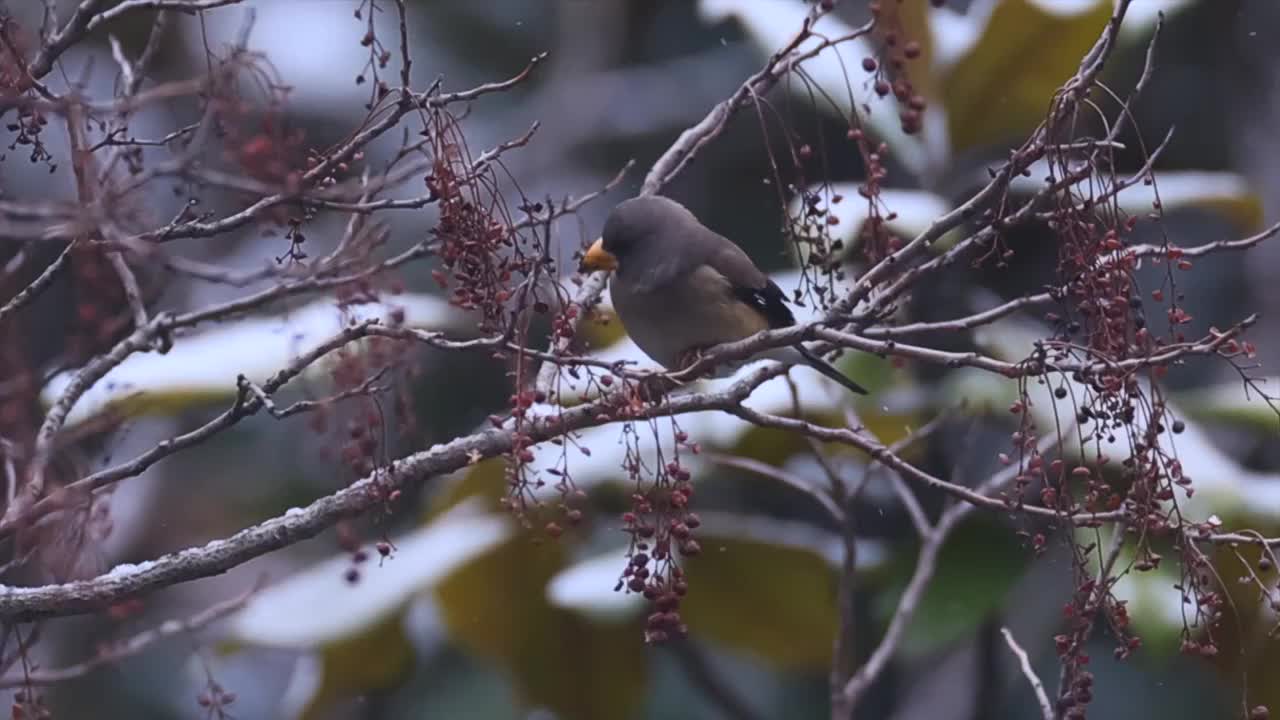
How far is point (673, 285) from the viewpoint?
3.15 meters

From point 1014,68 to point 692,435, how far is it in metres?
1.34

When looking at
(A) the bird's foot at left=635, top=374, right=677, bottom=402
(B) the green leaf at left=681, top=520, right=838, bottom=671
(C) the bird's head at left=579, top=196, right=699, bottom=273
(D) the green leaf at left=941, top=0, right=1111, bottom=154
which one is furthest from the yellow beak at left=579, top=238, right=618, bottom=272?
(D) the green leaf at left=941, top=0, right=1111, bottom=154

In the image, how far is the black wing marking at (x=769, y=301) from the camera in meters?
3.28

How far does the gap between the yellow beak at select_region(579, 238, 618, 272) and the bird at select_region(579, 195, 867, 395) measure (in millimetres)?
39

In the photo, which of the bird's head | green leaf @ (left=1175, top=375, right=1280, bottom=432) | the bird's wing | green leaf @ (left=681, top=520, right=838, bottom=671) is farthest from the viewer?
green leaf @ (left=681, top=520, right=838, bottom=671)

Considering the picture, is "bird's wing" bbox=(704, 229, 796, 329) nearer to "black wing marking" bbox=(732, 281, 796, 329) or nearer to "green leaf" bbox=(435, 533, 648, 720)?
"black wing marking" bbox=(732, 281, 796, 329)

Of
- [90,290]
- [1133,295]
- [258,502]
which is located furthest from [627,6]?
[1133,295]

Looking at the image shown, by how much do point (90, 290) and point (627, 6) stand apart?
5836 mm

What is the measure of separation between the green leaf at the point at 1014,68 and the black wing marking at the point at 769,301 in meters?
0.94

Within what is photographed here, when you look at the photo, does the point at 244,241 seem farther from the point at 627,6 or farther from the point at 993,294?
the point at 993,294

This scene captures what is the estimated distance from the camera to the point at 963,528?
12.7 feet

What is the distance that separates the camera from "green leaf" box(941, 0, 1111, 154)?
3.86 meters

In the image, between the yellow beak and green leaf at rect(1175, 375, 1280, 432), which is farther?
green leaf at rect(1175, 375, 1280, 432)

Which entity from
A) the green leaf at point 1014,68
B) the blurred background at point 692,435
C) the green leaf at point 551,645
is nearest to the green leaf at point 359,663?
the blurred background at point 692,435
